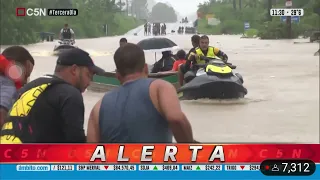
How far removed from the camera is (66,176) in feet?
7.27

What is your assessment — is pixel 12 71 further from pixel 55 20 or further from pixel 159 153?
pixel 159 153

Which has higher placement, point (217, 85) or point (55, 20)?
point (55, 20)

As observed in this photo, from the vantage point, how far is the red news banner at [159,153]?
2166 mm

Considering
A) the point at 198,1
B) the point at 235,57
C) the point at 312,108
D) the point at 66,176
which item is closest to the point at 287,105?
the point at 312,108

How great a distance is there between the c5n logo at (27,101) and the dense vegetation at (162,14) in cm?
83

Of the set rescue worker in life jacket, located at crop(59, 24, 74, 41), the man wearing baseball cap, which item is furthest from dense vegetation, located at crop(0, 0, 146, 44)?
the man wearing baseball cap

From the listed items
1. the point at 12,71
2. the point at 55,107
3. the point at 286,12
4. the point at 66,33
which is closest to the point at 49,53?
the point at 66,33

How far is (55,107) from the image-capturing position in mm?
2070

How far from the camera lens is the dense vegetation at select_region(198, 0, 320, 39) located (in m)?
2.70

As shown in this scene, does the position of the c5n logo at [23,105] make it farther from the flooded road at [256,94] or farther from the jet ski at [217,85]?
the jet ski at [217,85]

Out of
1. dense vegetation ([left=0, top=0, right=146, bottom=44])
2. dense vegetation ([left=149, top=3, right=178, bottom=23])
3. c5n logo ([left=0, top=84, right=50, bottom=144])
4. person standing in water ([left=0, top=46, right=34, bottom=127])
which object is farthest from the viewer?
dense vegetation ([left=149, top=3, right=178, bottom=23])

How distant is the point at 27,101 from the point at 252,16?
1.32m

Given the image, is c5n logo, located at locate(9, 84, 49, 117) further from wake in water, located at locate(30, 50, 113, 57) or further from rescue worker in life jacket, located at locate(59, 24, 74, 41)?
rescue worker in life jacket, located at locate(59, 24, 74, 41)

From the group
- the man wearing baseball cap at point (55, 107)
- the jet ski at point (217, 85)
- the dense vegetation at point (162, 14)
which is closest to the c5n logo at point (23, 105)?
the man wearing baseball cap at point (55, 107)
